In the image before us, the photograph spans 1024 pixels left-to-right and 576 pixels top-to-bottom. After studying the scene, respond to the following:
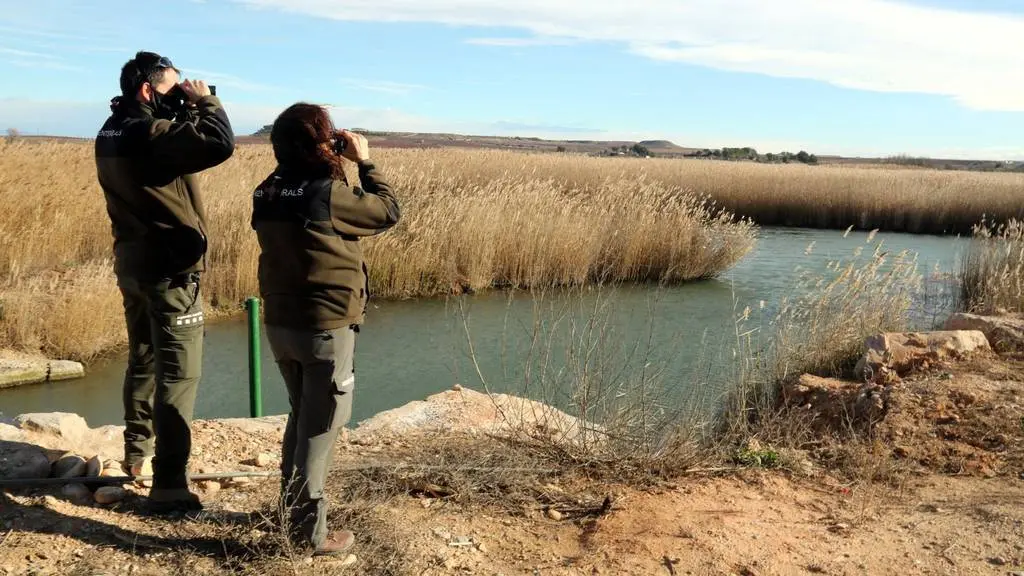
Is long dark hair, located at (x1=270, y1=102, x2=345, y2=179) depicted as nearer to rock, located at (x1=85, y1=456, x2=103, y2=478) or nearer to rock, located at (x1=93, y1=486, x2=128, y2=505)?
rock, located at (x1=93, y1=486, x2=128, y2=505)

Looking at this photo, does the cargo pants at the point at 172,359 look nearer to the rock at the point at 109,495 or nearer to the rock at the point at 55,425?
the rock at the point at 109,495

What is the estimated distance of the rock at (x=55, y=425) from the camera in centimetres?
431

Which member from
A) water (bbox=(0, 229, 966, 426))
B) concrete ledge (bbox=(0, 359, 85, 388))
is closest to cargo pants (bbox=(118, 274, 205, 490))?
water (bbox=(0, 229, 966, 426))

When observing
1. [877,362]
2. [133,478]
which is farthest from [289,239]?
[877,362]

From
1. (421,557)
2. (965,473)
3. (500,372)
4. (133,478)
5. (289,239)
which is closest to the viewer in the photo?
(289,239)

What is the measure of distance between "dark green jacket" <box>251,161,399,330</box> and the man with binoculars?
604 mm

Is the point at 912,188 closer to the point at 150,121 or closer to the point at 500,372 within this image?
the point at 500,372

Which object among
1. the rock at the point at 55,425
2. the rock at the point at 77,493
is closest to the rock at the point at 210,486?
the rock at the point at 77,493

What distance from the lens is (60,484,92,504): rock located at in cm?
368

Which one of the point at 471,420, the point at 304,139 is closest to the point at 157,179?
the point at 304,139

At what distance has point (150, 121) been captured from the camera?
3430 mm

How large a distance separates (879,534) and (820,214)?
2118cm

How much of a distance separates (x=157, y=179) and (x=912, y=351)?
5546mm

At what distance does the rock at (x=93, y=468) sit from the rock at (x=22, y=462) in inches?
6.5
